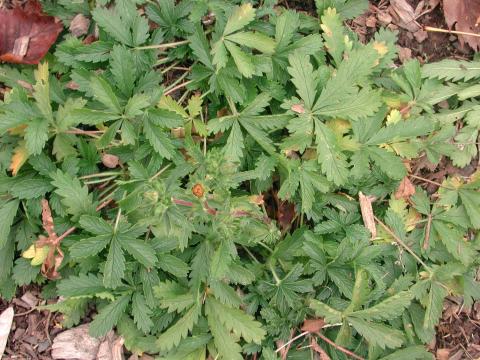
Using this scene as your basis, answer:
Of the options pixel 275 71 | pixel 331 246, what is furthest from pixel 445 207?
pixel 275 71

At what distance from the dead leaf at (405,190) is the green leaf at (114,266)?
1.29 metres

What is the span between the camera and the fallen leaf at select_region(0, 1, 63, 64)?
7.28ft

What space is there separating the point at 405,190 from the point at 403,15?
3.13 ft

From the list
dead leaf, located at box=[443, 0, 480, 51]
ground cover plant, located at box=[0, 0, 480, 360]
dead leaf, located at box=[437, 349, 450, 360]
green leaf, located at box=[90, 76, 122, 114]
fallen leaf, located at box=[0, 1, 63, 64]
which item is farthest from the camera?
dead leaf, located at box=[443, 0, 480, 51]

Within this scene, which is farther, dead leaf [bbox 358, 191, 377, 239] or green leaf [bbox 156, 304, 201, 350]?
dead leaf [bbox 358, 191, 377, 239]

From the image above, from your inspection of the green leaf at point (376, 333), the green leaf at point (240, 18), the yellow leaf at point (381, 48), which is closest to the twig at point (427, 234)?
the green leaf at point (376, 333)

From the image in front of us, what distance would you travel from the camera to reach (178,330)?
200 cm

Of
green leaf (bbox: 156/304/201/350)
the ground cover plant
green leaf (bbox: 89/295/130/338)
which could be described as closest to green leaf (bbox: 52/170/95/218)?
the ground cover plant

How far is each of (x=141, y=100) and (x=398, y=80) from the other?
47.5 inches

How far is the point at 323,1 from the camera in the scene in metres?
2.25

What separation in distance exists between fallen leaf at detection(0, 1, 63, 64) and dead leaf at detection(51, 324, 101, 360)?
4.18ft

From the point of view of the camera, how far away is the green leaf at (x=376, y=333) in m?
2.00

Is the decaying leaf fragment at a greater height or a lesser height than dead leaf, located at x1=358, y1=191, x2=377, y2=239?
lesser

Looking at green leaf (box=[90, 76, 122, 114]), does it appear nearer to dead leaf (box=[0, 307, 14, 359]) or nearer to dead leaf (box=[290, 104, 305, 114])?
dead leaf (box=[290, 104, 305, 114])
